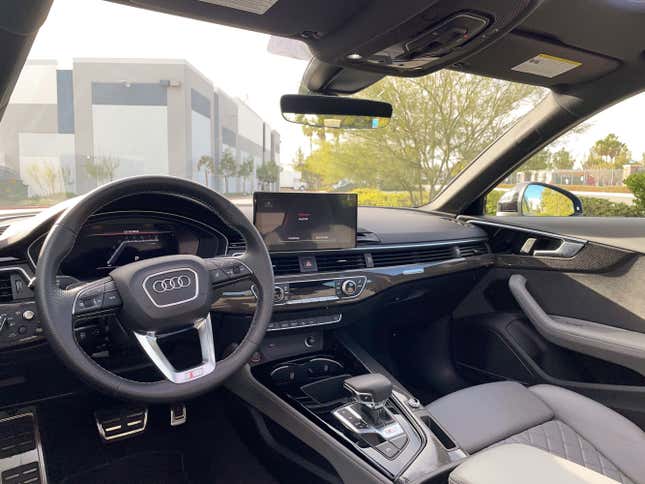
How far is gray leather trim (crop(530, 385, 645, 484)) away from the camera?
4.66 feet

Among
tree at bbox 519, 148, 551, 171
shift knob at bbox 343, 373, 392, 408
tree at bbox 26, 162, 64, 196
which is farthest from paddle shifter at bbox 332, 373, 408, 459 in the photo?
tree at bbox 519, 148, 551, 171

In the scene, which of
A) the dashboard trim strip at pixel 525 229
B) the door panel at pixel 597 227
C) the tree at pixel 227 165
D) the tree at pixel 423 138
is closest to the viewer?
the tree at pixel 227 165

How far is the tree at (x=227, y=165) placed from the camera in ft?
7.14

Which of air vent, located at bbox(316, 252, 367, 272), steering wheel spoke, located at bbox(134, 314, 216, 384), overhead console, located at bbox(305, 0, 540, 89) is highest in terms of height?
overhead console, located at bbox(305, 0, 540, 89)

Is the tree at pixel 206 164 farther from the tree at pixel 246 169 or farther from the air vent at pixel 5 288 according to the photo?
the air vent at pixel 5 288

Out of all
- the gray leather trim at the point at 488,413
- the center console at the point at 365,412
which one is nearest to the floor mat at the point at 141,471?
the center console at the point at 365,412

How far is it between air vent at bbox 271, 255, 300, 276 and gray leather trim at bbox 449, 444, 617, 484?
1014mm

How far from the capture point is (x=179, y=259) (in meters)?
1.32

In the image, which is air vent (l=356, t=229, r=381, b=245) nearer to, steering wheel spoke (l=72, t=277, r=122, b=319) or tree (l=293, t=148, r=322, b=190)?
tree (l=293, t=148, r=322, b=190)

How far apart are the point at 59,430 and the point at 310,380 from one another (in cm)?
108

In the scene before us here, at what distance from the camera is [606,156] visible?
9.82ft

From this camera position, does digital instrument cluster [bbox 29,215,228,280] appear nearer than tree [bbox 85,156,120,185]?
Yes

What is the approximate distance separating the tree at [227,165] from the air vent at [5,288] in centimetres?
95

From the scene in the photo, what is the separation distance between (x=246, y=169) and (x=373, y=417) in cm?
127
